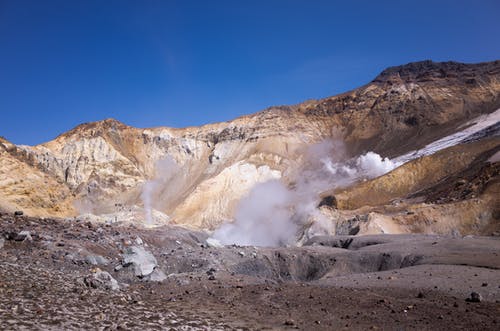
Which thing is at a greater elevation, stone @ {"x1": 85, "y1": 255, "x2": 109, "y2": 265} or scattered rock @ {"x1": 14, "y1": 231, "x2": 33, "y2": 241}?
scattered rock @ {"x1": 14, "y1": 231, "x2": 33, "y2": 241}

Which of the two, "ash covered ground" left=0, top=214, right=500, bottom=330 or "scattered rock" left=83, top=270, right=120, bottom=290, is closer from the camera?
"ash covered ground" left=0, top=214, right=500, bottom=330

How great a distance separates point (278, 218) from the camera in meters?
67.2

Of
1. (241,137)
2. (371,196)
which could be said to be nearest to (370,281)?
(371,196)

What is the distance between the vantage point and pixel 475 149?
222 feet

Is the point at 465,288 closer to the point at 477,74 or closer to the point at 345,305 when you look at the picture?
the point at 345,305

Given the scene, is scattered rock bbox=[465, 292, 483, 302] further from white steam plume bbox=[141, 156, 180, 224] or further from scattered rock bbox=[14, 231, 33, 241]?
white steam plume bbox=[141, 156, 180, 224]

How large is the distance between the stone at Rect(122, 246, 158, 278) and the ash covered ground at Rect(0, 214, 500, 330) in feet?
0.14

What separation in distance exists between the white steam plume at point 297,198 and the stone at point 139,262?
39.9 m

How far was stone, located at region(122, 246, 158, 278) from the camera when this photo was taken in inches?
630

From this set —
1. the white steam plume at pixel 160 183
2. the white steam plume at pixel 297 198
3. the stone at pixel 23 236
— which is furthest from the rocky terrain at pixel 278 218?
the white steam plume at pixel 160 183

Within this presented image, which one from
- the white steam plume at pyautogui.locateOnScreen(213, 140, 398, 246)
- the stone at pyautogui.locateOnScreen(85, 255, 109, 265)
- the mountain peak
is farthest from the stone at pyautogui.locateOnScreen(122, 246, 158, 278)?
the mountain peak

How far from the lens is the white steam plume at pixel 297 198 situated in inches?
2403

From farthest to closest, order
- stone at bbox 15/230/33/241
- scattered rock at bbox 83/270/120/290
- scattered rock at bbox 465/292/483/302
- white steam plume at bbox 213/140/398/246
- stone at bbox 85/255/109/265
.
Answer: white steam plume at bbox 213/140/398/246 < stone at bbox 85/255/109/265 < stone at bbox 15/230/33/241 < scattered rock at bbox 83/270/120/290 < scattered rock at bbox 465/292/483/302

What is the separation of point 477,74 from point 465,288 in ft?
379
